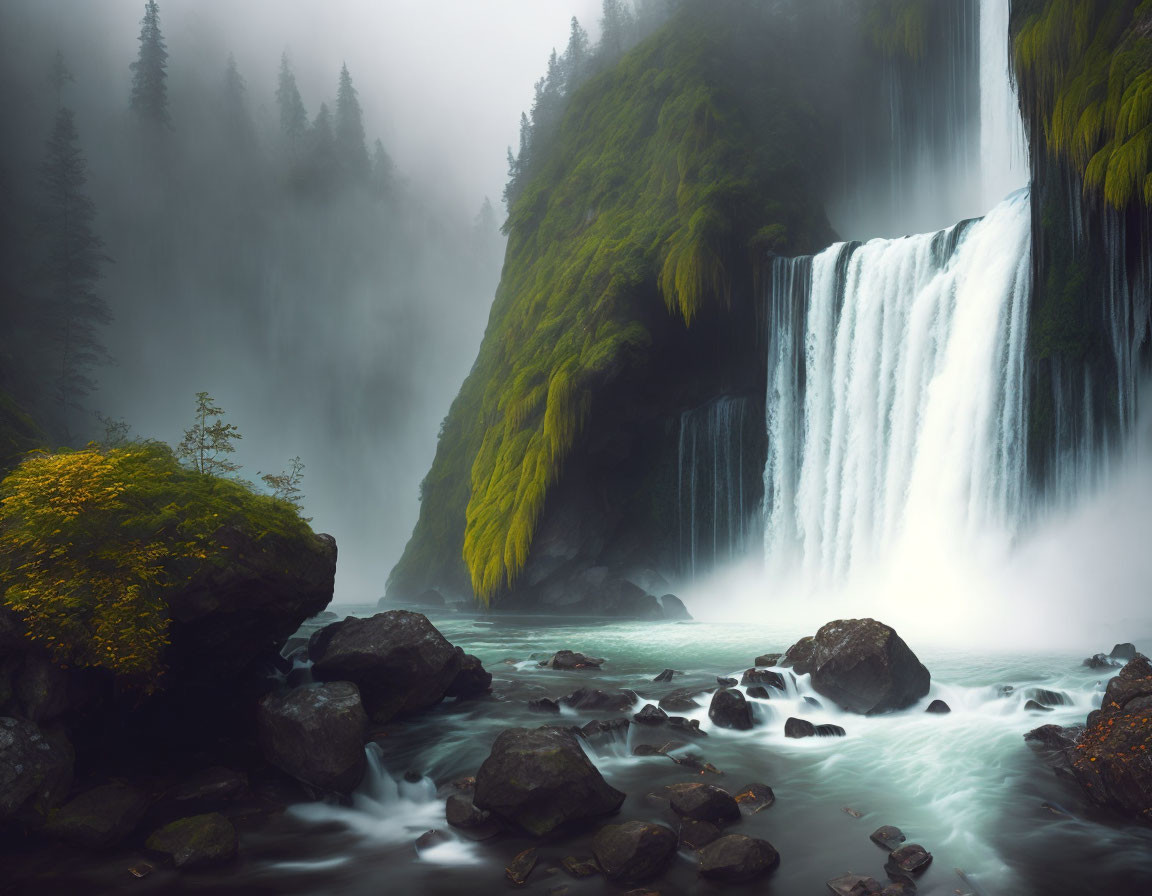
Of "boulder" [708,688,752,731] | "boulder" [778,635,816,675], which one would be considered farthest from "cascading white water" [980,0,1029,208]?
"boulder" [708,688,752,731]

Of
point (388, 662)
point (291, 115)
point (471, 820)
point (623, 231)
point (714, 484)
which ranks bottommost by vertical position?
point (471, 820)

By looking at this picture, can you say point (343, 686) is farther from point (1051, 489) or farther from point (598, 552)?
point (598, 552)

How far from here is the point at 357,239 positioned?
99.6 metres

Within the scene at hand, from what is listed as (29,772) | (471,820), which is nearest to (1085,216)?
(471,820)

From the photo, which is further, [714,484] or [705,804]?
[714,484]

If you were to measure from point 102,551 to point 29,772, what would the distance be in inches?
88.4

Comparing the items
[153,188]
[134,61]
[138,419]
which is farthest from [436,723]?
[134,61]

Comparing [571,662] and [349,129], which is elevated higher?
[349,129]

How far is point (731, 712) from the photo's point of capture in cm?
980

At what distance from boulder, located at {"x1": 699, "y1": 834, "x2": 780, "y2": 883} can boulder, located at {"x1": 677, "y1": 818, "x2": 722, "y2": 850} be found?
0.16 meters

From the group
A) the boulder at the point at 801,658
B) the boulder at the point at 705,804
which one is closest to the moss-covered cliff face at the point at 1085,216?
the boulder at the point at 801,658

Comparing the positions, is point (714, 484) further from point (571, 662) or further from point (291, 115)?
point (291, 115)

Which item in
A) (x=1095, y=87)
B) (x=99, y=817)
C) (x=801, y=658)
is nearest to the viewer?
(x=99, y=817)

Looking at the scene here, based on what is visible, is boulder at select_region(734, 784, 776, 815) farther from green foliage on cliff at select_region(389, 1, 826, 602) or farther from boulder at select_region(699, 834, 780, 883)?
green foliage on cliff at select_region(389, 1, 826, 602)
